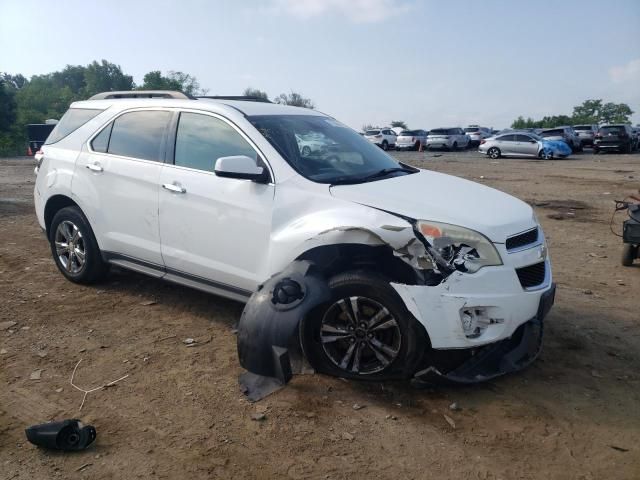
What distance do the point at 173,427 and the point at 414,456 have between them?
1.39 meters

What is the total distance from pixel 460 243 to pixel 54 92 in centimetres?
8831

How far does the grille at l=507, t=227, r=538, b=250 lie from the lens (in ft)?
11.4

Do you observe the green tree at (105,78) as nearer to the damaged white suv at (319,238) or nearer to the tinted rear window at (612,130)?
the tinted rear window at (612,130)

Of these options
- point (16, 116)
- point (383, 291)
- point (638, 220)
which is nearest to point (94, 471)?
point (383, 291)

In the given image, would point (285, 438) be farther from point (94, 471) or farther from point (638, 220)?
point (638, 220)

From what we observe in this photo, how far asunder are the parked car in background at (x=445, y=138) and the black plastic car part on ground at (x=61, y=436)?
36012 mm

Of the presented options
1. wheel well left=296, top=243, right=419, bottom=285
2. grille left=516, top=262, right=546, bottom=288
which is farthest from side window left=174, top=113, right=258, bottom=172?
grille left=516, top=262, right=546, bottom=288

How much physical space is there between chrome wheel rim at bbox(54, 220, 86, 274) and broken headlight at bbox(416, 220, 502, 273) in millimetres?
3573

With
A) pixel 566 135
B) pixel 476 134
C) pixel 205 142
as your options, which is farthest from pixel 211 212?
pixel 476 134

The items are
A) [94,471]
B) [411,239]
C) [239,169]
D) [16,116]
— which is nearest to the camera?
[94,471]

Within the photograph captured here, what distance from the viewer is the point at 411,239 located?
131 inches

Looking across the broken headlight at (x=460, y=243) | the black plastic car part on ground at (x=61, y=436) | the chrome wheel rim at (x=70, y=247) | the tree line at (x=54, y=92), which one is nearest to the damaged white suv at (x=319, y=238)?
the broken headlight at (x=460, y=243)

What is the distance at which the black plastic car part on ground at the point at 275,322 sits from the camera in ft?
11.1

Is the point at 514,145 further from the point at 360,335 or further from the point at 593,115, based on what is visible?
the point at 593,115
